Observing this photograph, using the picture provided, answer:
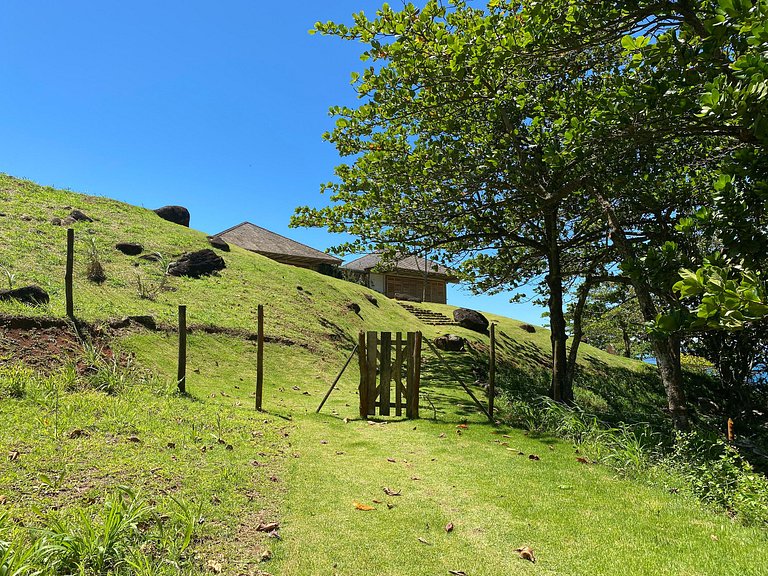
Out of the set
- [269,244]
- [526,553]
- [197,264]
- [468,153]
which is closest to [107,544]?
[526,553]

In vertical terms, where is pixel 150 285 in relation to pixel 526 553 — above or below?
above

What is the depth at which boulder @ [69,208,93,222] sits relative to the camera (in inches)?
914

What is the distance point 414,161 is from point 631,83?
16.5 ft

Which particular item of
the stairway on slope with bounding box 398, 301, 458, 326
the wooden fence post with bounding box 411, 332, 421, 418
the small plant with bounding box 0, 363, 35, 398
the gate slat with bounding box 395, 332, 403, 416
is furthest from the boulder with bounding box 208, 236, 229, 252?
the wooden fence post with bounding box 411, 332, 421, 418

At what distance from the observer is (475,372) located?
682 inches

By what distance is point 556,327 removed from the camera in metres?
12.5

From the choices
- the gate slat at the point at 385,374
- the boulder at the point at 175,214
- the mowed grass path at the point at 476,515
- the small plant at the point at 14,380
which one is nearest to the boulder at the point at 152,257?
the boulder at the point at 175,214

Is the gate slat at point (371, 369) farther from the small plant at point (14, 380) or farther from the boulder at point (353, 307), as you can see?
the boulder at point (353, 307)

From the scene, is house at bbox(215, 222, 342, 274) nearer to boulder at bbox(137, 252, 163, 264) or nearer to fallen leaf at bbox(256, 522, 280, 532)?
boulder at bbox(137, 252, 163, 264)

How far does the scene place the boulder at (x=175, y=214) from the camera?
31009 millimetres

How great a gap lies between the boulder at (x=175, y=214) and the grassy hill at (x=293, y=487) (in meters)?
19.4

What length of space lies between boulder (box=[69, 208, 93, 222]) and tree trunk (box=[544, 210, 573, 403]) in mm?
21980

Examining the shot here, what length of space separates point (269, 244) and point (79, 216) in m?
13.5

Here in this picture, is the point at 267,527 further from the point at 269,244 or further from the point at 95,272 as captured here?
the point at 269,244
